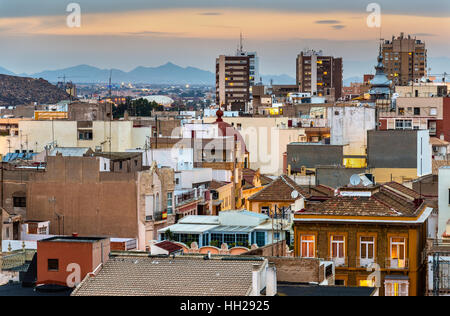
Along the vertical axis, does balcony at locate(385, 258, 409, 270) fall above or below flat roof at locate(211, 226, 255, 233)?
below

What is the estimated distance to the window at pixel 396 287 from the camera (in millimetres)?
22469

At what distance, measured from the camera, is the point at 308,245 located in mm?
23422

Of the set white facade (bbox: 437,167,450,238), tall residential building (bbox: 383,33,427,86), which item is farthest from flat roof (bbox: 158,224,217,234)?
tall residential building (bbox: 383,33,427,86)

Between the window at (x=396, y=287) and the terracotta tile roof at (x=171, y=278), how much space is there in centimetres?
522

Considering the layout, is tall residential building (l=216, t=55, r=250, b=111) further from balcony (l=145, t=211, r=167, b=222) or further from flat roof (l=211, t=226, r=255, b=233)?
flat roof (l=211, t=226, r=255, b=233)

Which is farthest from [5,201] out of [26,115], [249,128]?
[26,115]

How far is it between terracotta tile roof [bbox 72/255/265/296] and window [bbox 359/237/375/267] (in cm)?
520

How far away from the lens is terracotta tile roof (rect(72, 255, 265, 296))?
1700 cm

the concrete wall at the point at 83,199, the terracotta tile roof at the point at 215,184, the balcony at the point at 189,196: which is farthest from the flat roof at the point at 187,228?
the terracotta tile roof at the point at 215,184

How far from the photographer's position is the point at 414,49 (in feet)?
577

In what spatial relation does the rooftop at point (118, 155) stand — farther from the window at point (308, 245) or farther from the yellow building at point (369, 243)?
the yellow building at point (369, 243)

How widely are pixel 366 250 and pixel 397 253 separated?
620 mm
